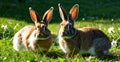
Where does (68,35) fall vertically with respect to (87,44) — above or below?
above

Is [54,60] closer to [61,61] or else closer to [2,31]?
[61,61]

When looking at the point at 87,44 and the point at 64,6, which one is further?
the point at 64,6

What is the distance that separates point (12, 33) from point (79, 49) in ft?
8.48

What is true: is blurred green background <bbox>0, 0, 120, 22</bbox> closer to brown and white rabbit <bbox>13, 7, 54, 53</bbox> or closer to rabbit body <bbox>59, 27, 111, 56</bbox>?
brown and white rabbit <bbox>13, 7, 54, 53</bbox>

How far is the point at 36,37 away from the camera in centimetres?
837

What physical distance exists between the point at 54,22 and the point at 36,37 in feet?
20.5

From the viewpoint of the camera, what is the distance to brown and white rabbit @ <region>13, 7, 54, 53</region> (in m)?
8.37

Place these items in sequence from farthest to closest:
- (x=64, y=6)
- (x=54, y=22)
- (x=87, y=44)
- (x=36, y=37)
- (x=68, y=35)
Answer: (x=64, y=6) → (x=54, y=22) → (x=87, y=44) → (x=36, y=37) → (x=68, y=35)

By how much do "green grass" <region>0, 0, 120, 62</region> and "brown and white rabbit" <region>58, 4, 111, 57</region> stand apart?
7.0 inches

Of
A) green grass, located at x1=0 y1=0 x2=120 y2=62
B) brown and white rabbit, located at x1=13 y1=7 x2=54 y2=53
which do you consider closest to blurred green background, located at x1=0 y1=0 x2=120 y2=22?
green grass, located at x1=0 y1=0 x2=120 y2=62

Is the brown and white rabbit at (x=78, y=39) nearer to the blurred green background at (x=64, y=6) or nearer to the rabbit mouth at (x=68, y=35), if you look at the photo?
the rabbit mouth at (x=68, y=35)

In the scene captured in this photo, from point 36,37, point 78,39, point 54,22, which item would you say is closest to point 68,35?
point 78,39

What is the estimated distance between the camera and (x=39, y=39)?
8.42m

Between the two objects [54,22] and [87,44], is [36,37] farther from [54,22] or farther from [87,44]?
[54,22]
